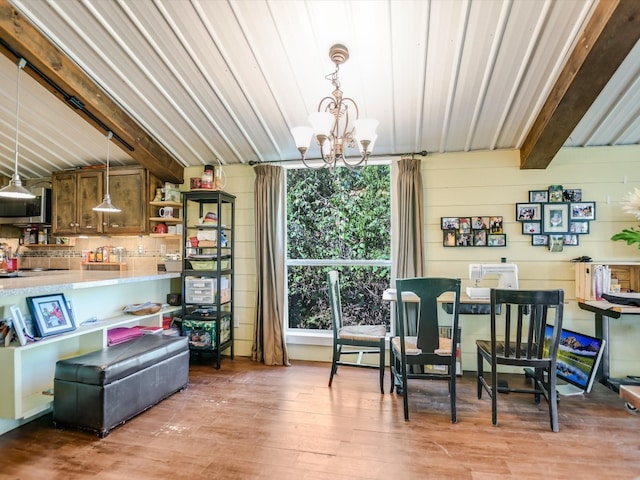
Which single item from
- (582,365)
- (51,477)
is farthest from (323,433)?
(582,365)

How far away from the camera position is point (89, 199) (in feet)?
14.1

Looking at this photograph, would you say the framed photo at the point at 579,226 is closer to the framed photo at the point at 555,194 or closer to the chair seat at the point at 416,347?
the framed photo at the point at 555,194

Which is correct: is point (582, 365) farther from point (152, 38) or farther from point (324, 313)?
point (152, 38)

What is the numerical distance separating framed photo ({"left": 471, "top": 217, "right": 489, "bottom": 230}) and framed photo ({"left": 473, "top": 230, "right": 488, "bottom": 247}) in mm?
41

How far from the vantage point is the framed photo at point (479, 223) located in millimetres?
3605

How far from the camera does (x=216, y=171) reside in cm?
397

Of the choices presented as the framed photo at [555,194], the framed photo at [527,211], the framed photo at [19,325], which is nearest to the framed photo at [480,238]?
the framed photo at [527,211]

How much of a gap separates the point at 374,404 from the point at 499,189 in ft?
8.04

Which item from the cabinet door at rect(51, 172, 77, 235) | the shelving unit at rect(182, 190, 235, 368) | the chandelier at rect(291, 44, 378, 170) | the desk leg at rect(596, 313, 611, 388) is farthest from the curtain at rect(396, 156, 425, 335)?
the cabinet door at rect(51, 172, 77, 235)

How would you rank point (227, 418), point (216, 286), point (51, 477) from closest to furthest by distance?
1. point (51, 477)
2. point (227, 418)
3. point (216, 286)

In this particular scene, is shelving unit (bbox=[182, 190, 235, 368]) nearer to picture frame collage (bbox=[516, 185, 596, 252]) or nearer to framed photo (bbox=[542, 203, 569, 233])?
picture frame collage (bbox=[516, 185, 596, 252])

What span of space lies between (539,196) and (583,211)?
420mm

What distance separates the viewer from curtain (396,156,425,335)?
3.62 metres

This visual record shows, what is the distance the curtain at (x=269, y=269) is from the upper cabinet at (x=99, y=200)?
136 cm
